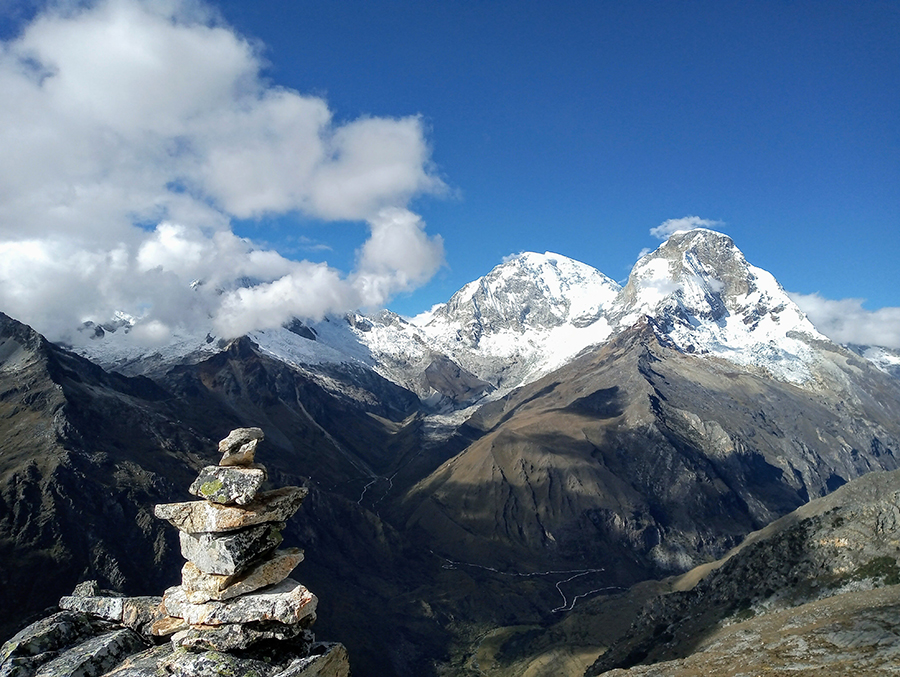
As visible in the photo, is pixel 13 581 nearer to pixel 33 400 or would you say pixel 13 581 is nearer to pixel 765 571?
pixel 33 400

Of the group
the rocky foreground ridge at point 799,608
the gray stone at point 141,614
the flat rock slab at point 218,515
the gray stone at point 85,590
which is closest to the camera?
the flat rock slab at point 218,515

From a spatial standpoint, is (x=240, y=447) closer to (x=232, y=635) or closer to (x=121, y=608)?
(x=232, y=635)

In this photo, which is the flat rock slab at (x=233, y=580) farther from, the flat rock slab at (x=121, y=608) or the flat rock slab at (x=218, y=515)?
the flat rock slab at (x=121, y=608)

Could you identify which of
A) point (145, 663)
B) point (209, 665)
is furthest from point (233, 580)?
point (145, 663)

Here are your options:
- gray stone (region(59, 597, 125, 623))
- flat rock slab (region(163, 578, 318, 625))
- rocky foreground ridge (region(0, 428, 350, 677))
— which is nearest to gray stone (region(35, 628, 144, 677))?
rocky foreground ridge (region(0, 428, 350, 677))

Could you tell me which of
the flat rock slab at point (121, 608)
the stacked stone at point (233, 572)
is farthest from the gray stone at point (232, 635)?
the flat rock slab at point (121, 608)

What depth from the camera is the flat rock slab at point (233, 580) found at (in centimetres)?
1316

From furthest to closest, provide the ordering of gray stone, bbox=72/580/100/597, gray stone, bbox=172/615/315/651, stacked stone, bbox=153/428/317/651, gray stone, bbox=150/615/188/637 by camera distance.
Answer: gray stone, bbox=72/580/100/597, gray stone, bbox=150/615/188/637, stacked stone, bbox=153/428/317/651, gray stone, bbox=172/615/315/651

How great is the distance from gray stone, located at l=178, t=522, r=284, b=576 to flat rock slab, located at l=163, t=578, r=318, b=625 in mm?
755

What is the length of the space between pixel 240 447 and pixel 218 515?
1958 millimetres

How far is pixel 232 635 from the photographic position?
40.7 feet

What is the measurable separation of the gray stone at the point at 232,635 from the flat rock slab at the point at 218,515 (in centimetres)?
217

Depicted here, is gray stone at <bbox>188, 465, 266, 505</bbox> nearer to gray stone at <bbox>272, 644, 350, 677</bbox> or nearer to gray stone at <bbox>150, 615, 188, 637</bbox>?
gray stone at <bbox>150, 615, 188, 637</bbox>

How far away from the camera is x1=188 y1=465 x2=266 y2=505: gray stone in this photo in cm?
1363
